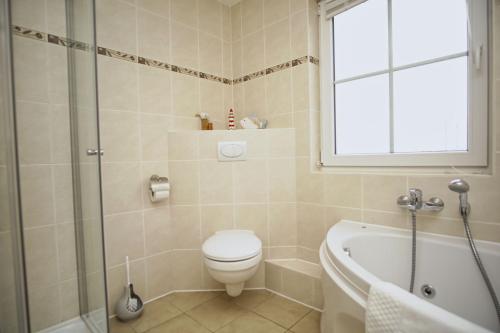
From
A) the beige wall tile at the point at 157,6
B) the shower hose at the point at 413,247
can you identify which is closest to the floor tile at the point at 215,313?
the shower hose at the point at 413,247

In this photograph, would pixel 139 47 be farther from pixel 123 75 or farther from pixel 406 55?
pixel 406 55

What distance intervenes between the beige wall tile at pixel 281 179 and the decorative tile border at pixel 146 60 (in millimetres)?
782

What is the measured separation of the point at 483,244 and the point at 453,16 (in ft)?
4.06

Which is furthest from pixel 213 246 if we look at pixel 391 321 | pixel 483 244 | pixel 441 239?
pixel 483 244

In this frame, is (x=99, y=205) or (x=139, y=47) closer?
(x=99, y=205)

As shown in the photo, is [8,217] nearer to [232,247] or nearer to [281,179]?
[232,247]

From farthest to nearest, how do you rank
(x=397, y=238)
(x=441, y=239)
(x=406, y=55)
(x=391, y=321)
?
(x=406, y=55) < (x=397, y=238) < (x=441, y=239) < (x=391, y=321)

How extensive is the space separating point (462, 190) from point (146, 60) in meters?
2.08

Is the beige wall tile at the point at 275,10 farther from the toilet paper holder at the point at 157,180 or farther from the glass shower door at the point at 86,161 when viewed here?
the toilet paper holder at the point at 157,180

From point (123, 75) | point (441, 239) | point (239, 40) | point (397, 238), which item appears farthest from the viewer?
point (239, 40)

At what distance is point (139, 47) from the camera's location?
5.81 ft

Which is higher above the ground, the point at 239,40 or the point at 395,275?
the point at 239,40

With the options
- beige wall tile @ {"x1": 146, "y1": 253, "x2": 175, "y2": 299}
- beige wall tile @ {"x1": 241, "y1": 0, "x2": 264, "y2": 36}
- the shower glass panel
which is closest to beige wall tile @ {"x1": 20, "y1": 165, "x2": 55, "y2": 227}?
the shower glass panel

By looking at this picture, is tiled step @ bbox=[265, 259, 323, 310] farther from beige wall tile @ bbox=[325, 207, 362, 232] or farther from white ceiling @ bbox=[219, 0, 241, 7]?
white ceiling @ bbox=[219, 0, 241, 7]
